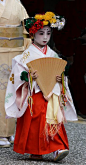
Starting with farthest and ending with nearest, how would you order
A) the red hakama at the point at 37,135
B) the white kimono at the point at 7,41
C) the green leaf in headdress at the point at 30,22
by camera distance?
1. the white kimono at the point at 7,41
2. the green leaf in headdress at the point at 30,22
3. the red hakama at the point at 37,135

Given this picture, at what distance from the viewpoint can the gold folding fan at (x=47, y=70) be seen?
5.54 meters

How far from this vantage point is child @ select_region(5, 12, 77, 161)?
5520mm

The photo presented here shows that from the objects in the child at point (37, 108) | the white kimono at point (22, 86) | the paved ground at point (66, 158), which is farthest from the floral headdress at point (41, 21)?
the paved ground at point (66, 158)

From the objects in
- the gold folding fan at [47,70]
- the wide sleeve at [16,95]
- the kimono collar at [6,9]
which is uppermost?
the kimono collar at [6,9]

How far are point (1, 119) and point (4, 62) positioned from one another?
2.45 feet

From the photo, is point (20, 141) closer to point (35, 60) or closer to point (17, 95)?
point (17, 95)

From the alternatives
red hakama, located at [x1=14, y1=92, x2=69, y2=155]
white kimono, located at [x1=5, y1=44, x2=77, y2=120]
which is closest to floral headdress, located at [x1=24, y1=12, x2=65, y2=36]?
white kimono, located at [x1=5, y1=44, x2=77, y2=120]

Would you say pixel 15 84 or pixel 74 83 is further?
pixel 74 83

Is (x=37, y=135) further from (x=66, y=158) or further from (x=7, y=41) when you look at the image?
(x=7, y=41)

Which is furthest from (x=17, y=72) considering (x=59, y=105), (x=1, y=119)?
(x=1, y=119)

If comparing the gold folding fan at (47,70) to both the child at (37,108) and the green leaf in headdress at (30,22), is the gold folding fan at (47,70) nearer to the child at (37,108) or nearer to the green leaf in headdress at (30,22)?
the child at (37,108)

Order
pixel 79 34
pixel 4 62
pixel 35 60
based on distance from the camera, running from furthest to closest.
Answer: pixel 79 34 < pixel 4 62 < pixel 35 60

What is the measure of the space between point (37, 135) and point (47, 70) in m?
0.73

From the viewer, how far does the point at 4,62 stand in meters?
6.53
